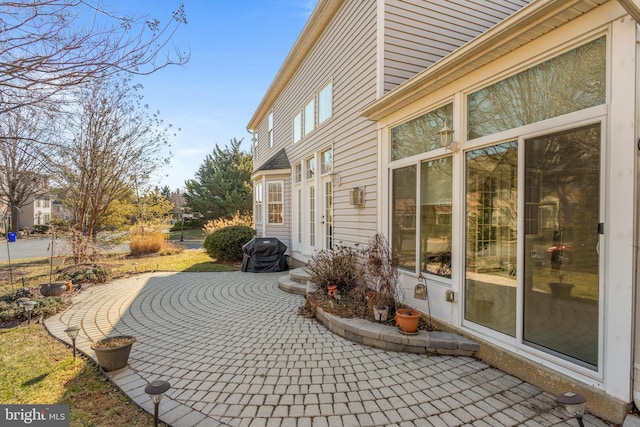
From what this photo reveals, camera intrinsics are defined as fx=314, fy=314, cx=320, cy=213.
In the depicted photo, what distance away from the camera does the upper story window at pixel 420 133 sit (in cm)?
415

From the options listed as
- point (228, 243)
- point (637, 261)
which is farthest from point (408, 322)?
point (228, 243)

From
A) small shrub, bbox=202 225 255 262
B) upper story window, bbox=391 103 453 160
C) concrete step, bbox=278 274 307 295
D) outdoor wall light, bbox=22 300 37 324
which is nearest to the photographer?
upper story window, bbox=391 103 453 160

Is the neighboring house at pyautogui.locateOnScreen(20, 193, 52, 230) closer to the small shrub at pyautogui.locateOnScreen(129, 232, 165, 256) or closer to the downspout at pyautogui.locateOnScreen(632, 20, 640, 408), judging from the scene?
the small shrub at pyautogui.locateOnScreen(129, 232, 165, 256)

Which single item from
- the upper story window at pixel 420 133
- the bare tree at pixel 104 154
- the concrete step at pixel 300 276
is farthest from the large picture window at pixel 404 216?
the bare tree at pixel 104 154

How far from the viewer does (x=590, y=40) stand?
2.56 meters

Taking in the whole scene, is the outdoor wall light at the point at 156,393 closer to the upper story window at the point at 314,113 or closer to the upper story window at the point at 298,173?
the upper story window at the point at 314,113

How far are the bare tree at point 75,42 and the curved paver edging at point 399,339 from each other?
3.93m

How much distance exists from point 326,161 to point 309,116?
1.89m

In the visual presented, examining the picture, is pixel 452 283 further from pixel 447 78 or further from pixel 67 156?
pixel 67 156

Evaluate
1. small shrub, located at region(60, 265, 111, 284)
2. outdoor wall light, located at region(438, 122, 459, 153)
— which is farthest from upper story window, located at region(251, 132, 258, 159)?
outdoor wall light, located at region(438, 122, 459, 153)

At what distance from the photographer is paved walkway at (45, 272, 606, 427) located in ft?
8.30

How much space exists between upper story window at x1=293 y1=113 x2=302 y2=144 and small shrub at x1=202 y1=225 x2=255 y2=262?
4060 millimetres

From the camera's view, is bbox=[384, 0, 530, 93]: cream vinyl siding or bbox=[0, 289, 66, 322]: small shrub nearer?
bbox=[0, 289, 66, 322]: small shrub

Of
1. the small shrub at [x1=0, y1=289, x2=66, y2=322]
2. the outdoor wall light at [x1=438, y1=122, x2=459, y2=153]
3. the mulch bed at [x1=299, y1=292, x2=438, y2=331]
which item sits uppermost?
the outdoor wall light at [x1=438, y1=122, x2=459, y2=153]
